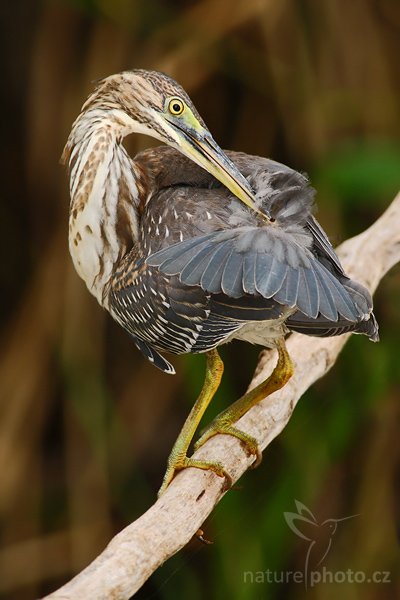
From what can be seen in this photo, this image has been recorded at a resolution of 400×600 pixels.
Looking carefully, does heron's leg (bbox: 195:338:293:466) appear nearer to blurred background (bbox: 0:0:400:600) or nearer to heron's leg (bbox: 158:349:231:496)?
heron's leg (bbox: 158:349:231:496)

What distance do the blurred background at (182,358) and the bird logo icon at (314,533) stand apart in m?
0.03

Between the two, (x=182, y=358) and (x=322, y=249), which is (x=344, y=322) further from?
(x=182, y=358)

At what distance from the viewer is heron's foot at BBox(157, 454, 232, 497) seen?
2016 millimetres

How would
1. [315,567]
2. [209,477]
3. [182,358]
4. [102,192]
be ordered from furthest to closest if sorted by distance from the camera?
1. [315,567]
2. [182,358]
3. [102,192]
4. [209,477]

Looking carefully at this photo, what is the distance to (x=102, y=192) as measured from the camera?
218 cm

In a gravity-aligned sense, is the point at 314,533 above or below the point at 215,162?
below

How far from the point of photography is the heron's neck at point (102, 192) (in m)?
2.17

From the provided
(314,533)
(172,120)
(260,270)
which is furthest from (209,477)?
(314,533)

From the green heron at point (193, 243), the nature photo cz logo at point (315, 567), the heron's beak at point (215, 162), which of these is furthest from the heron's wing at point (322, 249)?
the nature photo cz logo at point (315, 567)

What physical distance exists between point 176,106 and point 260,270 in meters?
0.51

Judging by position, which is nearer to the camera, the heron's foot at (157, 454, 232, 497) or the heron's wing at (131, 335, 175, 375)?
the heron's foot at (157, 454, 232, 497)

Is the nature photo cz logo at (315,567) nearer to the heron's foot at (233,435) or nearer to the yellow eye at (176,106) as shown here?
the heron's foot at (233,435)

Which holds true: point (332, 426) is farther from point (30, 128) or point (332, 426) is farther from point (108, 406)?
point (30, 128)

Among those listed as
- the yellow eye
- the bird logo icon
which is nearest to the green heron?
the yellow eye
